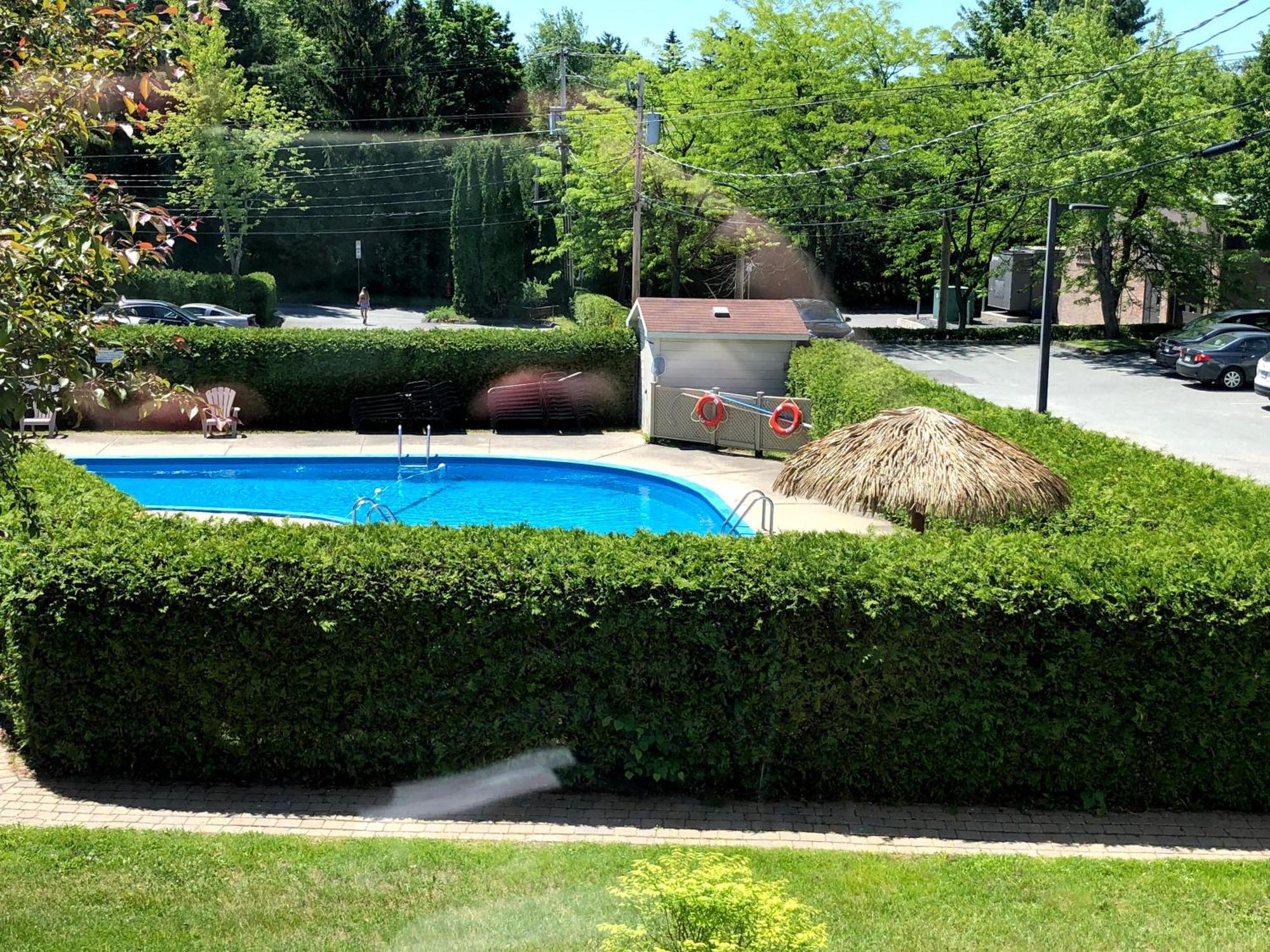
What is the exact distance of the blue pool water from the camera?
66.5 feet

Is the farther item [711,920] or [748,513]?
[748,513]

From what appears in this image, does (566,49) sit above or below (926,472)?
above

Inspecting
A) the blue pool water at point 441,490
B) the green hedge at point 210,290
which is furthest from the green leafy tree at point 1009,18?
the blue pool water at point 441,490

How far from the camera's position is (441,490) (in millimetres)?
21734

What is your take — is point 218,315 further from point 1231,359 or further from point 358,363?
point 1231,359

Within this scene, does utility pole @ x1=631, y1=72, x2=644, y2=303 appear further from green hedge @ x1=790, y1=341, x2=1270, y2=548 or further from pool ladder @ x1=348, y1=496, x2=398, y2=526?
green hedge @ x1=790, y1=341, x2=1270, y2=548

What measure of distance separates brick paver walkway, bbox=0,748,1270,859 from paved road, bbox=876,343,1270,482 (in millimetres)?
14960

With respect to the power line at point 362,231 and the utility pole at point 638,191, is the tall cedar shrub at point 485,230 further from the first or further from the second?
the utility pole at point 638,191

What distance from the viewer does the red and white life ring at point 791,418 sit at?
2223 cm

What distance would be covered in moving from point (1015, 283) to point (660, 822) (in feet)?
148

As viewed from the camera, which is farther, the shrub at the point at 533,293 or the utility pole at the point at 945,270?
the shrub at the point at 533,293

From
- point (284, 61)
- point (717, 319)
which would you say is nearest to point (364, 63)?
point (284, 61)

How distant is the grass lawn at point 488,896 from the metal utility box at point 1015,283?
39418mm

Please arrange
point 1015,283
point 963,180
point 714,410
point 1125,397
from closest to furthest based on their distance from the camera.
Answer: point 714,410, point 1125,397, point 963,180, point 1015,283
